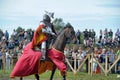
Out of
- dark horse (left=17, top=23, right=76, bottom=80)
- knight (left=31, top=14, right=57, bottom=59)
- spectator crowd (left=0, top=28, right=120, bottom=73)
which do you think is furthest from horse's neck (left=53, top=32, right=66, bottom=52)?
spectator crowd (left=0, top=28, right=120, bottom=73)

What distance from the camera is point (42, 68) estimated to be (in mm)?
16266

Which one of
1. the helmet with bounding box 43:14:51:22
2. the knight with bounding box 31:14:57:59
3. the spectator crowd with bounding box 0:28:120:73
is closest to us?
the knight with bounding box 31:14:57:59

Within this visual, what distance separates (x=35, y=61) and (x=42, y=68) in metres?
0.82

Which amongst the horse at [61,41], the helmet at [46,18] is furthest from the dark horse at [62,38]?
the helmet at [46,18]

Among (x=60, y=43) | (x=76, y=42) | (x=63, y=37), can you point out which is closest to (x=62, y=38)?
(x=63, y=37)

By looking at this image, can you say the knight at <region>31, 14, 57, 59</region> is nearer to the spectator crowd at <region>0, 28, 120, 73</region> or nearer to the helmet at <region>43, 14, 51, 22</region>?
the helmet at <region>43, 14, 51, 22</region>

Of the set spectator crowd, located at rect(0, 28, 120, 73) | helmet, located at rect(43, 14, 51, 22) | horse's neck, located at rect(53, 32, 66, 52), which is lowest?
spectator crowd, located at rect(0, 28, 120, 73)

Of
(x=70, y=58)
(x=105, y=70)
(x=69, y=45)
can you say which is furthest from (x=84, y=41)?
(x=105, y=70)

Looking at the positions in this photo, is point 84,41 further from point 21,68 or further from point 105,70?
point 21,68

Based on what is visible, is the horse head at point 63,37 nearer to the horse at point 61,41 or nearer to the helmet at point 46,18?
the horse at point 61,41

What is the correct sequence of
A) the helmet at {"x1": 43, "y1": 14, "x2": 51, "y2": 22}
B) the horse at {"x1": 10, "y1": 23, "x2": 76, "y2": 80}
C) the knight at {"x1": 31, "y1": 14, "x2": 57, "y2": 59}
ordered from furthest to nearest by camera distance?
the helmet at {"x1": 43, "y1": 14, "x2": 51, "y2": 22} < the horse at {"x1": 10, "y1": 23, "x2": 76, "y2": 80} < the knight at {"x1": 31, "y1": 14, "x2": 57, "y2": 59}

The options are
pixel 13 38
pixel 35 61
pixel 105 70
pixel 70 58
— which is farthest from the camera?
pixel 13 38

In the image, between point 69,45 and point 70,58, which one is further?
point 69,45

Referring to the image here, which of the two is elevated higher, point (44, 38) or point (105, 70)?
point (44, 38)
